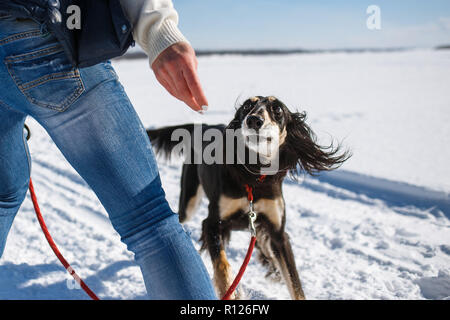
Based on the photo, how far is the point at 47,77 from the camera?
41.9 inches

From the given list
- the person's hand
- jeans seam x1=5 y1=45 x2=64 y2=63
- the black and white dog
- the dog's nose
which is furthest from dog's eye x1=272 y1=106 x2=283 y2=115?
jeans seam x1=5 y1=45 x2=64 y2=63

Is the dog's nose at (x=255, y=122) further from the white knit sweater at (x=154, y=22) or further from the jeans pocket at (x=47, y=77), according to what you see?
the jeans pocket at (x=47, y=77)

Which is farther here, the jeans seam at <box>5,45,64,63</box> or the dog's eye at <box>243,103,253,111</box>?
the dog's eye at <box>243,103,253,111</box>

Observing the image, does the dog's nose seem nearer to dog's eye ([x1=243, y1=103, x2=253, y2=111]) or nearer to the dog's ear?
dog's eye ([x1=243, y1=103, x2=253, y2=111])

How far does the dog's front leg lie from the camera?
7.62ft

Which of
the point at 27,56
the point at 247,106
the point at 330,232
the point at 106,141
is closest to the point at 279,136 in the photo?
the point at 247,106

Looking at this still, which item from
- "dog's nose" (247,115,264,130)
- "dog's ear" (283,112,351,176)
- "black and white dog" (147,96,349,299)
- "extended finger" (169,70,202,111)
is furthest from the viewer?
"dog's ear" (283,112,351,176)

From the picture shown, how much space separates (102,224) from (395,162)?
3.53 m

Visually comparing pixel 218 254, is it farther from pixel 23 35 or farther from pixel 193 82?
pixel 23 35

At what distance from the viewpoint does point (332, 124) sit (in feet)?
23.7

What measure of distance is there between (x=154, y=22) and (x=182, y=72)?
18 cm

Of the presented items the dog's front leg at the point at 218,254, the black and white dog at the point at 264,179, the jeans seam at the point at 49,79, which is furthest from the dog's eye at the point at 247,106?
the jeans seam at the point at 49,79

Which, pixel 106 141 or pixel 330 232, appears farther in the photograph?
pixel 330 232
